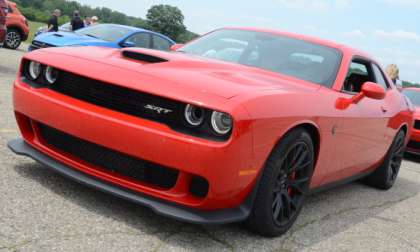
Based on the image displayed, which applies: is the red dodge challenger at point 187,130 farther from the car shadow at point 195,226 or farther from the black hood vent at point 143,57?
the car shadow at point 195,226

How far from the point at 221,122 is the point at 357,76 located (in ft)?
8.33

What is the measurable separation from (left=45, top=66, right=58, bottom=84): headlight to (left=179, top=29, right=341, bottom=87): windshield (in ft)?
4.64

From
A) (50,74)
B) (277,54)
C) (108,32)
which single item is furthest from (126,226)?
(108,32)

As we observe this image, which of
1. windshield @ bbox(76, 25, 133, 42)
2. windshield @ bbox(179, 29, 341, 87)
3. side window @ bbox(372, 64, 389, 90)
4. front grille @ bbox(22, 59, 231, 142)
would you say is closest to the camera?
front grille @ bbox(22, 59, 231, 142)

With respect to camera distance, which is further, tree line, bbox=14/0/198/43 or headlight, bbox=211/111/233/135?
tree line, bbox=14/0/198/43

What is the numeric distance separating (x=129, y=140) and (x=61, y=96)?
66cm

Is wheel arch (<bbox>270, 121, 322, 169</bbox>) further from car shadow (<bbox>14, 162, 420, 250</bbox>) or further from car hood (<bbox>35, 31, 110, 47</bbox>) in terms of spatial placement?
car hood (<bbox>35, 31, 110, 47</bbox>)

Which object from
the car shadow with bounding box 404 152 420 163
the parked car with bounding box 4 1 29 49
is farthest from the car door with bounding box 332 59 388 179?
the parked car with bounding box 4 1 29 49

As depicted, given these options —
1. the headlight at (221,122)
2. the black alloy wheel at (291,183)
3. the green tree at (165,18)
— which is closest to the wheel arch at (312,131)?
the black alloy wheel at (291,183)

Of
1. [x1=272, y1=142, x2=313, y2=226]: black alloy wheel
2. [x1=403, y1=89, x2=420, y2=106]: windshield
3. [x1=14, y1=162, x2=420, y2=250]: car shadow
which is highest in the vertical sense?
[x1=272, y1=142, x2=313, y2=226]: black alloy wheel

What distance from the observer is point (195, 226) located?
329 cm

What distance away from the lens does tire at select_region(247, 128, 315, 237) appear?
3158mm

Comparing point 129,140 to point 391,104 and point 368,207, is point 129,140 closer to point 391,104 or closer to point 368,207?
point 368,207

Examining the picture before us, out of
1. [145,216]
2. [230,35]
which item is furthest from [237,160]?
[230,35]
